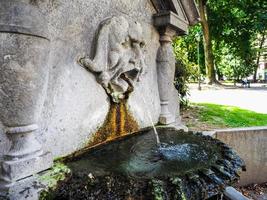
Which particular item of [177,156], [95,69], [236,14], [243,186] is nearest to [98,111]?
[95,69]

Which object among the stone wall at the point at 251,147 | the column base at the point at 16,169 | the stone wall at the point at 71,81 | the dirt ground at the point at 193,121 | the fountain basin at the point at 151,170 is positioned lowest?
the stone wall at the point at 251,147

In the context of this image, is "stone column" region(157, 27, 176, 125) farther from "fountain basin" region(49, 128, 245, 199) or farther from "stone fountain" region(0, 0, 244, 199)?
"fountain basin" region(49, 128, 245, 199)

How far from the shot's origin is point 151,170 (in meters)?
2.28

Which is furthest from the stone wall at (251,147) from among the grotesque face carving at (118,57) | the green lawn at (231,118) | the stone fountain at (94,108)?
A: the grotesque face carving at (118,57)

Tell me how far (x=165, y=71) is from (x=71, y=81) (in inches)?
77.5

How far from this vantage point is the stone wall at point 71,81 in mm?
2406

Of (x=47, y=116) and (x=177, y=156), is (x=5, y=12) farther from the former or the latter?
(x=177, y=156)

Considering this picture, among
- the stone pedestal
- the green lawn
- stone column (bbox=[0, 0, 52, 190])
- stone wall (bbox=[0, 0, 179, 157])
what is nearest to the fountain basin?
stone wall (bbox=[0, 0, 179, 157])

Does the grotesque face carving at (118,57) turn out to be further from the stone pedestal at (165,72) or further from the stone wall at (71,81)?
the stone pedestal at (165,72)

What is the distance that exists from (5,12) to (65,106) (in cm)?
96

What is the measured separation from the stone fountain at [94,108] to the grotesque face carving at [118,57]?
1 centimetres

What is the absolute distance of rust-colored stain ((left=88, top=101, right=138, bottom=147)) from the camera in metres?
3.03

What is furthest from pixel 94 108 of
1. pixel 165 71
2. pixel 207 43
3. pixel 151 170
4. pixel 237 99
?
pixel 207 43

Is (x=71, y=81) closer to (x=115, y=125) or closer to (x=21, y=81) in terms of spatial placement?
(x=21, y=81)
